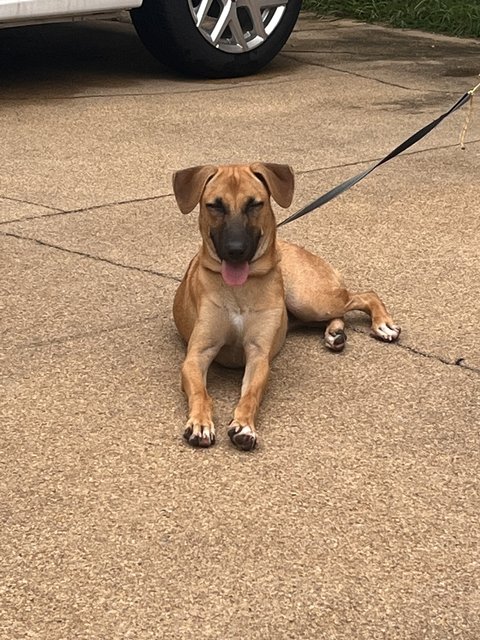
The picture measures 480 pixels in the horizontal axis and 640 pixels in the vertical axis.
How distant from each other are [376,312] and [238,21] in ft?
16.4

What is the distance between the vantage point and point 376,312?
4.64 metres

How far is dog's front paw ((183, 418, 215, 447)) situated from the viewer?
3676 mm

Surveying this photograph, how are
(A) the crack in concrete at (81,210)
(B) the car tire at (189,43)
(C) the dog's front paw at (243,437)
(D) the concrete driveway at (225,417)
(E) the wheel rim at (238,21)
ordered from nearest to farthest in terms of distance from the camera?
1. (D) the concrete driveway at (225,417)
2. (C) the dog's front paw at (243,437)
3. (A) the crack in concrete at (81,210)
4. (B) the car tire at (189,43)
5. (E) the wheel rim at (238,21)

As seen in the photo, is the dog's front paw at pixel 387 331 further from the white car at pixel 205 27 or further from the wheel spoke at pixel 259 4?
the wheel spoke at pixel 259 4

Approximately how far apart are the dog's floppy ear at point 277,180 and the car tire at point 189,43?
4868 mm

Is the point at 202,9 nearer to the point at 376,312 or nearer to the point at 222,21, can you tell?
the point at 222,21

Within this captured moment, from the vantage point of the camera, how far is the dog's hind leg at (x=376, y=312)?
455 cm

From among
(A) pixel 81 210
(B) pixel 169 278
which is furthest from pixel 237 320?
(A) pixel 81 210

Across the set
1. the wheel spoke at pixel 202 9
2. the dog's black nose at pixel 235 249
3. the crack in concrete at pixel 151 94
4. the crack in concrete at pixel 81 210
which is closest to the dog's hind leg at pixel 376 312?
the dog's black nose at pixel 235 249

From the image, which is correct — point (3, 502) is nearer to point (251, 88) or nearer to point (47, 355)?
point (47, 355)

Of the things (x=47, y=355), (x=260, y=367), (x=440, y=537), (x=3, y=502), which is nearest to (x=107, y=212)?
(x=47, y=355)

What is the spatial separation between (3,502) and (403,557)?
3.75 ft

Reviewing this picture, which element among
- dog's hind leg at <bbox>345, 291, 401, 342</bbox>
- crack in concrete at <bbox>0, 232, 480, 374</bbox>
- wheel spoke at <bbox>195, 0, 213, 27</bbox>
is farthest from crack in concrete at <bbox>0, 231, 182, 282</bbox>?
wheel spoke at <bbox>195, 0, 213, 27</bbox>

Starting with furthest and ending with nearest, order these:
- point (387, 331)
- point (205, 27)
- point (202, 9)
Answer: point (205, 27) → point (202, 9) → point (387, 331)
